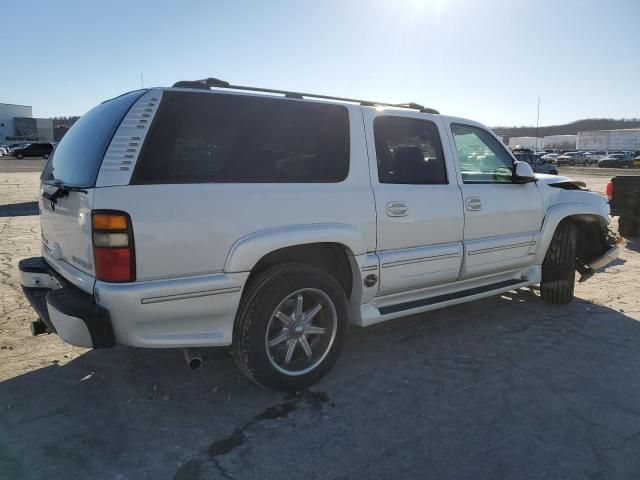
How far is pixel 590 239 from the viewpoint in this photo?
5.63 meters

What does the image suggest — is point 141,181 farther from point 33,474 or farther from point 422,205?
point 422,205

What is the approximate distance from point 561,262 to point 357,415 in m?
3.14

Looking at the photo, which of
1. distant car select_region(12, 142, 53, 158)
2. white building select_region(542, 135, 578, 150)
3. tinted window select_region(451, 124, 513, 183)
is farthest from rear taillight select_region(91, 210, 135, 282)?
white building select_region(542, 135, 578, 150)

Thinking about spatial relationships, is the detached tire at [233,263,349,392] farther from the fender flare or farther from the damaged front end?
the damaged front end

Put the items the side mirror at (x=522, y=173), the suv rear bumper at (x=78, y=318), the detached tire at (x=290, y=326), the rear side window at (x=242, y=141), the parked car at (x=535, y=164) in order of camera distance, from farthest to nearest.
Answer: the parked car at (x=535, y=164), the side mirror at (x=522, y=173), the detached tire at (x=290, y=326), the rear side window at (x=242, y=141), the suv rear bumper at (x=78, y=318)

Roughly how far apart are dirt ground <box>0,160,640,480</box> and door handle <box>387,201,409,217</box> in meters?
1.13

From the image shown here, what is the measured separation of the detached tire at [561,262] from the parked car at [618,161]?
172 ft

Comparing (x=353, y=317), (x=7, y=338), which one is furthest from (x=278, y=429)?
(x=7, y=338)

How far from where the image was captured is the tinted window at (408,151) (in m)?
3.75

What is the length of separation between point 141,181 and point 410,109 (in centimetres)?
243

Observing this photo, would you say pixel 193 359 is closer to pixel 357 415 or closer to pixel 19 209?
pixel 357 415

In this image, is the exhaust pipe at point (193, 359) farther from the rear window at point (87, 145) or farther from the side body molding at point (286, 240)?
the rear window at point (87, 145)

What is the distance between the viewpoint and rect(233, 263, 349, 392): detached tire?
3076mm

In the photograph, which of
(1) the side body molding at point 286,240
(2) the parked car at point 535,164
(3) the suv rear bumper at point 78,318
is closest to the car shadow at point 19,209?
(3) the suv rear bumper at point 78,318
